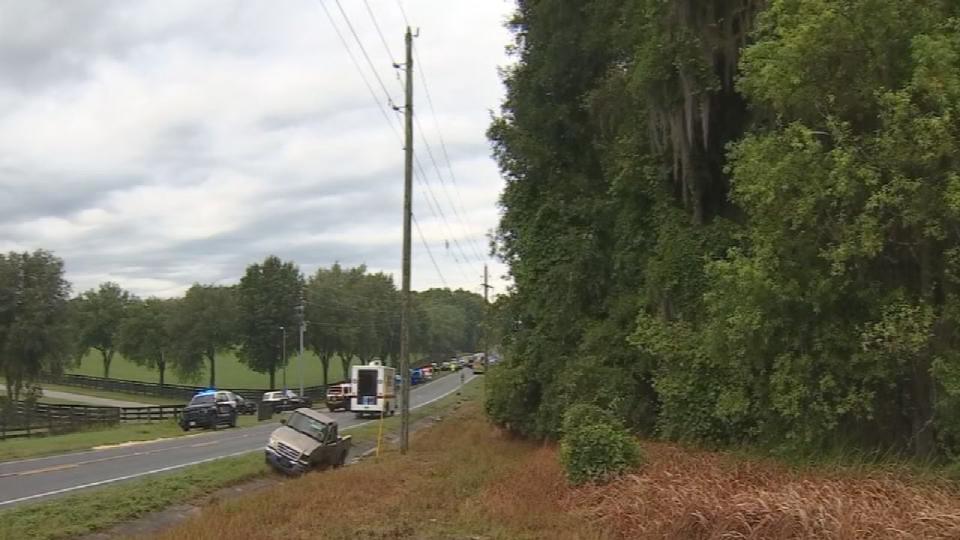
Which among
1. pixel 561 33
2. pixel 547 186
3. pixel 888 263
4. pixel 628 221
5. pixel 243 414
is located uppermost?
pixel 561 33

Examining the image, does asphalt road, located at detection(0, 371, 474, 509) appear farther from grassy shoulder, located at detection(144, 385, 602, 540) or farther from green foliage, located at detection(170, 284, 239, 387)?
green foliage, located at detection(170, 284, 239, 387)

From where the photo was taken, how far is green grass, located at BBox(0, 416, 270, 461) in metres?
26.6

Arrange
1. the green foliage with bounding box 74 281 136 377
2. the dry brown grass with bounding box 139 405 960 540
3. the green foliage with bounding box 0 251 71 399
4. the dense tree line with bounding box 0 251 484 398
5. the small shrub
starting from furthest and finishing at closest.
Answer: the green foliage with bounding box 74 281 136 377, the dense tree line with bounding box 0 251 484 398, the green foliage with bounding box 0 251 71 399, the small shrub, the dry brown grass with bounding box 139 405 960 540

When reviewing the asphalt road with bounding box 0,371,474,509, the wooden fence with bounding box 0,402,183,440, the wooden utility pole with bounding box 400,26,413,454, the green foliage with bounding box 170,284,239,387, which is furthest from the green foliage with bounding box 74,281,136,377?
the wooden utility pole with bounding box 400,26,413,454

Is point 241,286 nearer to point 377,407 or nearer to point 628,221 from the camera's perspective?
point 377,407

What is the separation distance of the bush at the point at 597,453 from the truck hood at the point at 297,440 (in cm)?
891

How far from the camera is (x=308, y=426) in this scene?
71.2ft

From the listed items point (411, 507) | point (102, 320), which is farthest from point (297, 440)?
point (102, 320)

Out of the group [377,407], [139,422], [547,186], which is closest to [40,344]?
[139,422]

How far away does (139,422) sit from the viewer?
44781 millimetres

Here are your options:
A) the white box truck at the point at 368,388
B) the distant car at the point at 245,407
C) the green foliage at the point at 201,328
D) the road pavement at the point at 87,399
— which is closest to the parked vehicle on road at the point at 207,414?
the white box truck at the point at 368,388

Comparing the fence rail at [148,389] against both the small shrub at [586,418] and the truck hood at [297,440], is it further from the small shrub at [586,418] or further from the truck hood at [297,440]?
the small shrub at [586,418]

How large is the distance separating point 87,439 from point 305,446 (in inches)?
646

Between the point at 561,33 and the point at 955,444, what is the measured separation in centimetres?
1448
